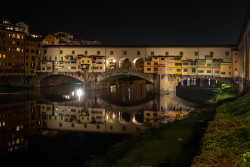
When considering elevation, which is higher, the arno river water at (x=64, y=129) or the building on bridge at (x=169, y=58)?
the building on bridge at (x=169, y=58)

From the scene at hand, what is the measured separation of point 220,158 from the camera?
8031 millimetres

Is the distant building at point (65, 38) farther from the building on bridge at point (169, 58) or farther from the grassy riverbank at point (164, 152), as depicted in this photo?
the grassy riverbank at point (164, 152)

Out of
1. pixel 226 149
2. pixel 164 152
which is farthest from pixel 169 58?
pixel 226 149

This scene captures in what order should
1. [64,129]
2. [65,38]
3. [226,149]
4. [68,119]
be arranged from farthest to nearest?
[65,38], [68,119], [64,129], [226,149]

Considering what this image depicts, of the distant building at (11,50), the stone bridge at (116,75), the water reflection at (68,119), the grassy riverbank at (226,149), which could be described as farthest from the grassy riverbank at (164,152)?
the distant building at (11,50)

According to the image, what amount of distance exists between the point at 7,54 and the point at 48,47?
11.6 meters

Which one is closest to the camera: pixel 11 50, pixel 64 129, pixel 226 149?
pixel 226 149

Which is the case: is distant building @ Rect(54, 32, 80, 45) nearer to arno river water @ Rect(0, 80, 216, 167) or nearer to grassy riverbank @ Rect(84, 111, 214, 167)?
arno river water @ Rect(0, 80, 216, 167)

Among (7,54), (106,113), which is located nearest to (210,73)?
(106,113)

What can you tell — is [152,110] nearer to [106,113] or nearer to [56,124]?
[106,113]

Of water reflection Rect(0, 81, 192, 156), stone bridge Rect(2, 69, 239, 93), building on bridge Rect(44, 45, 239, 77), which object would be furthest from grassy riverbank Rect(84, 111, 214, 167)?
building on bridge Rect(44, 45, 239, 77)

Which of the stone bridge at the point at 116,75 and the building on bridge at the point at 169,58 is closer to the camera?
the building on bridge at the point at 169,58

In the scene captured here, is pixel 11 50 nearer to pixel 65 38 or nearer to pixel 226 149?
pixel 65 38

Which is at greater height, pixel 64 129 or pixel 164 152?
pixel 164 152
